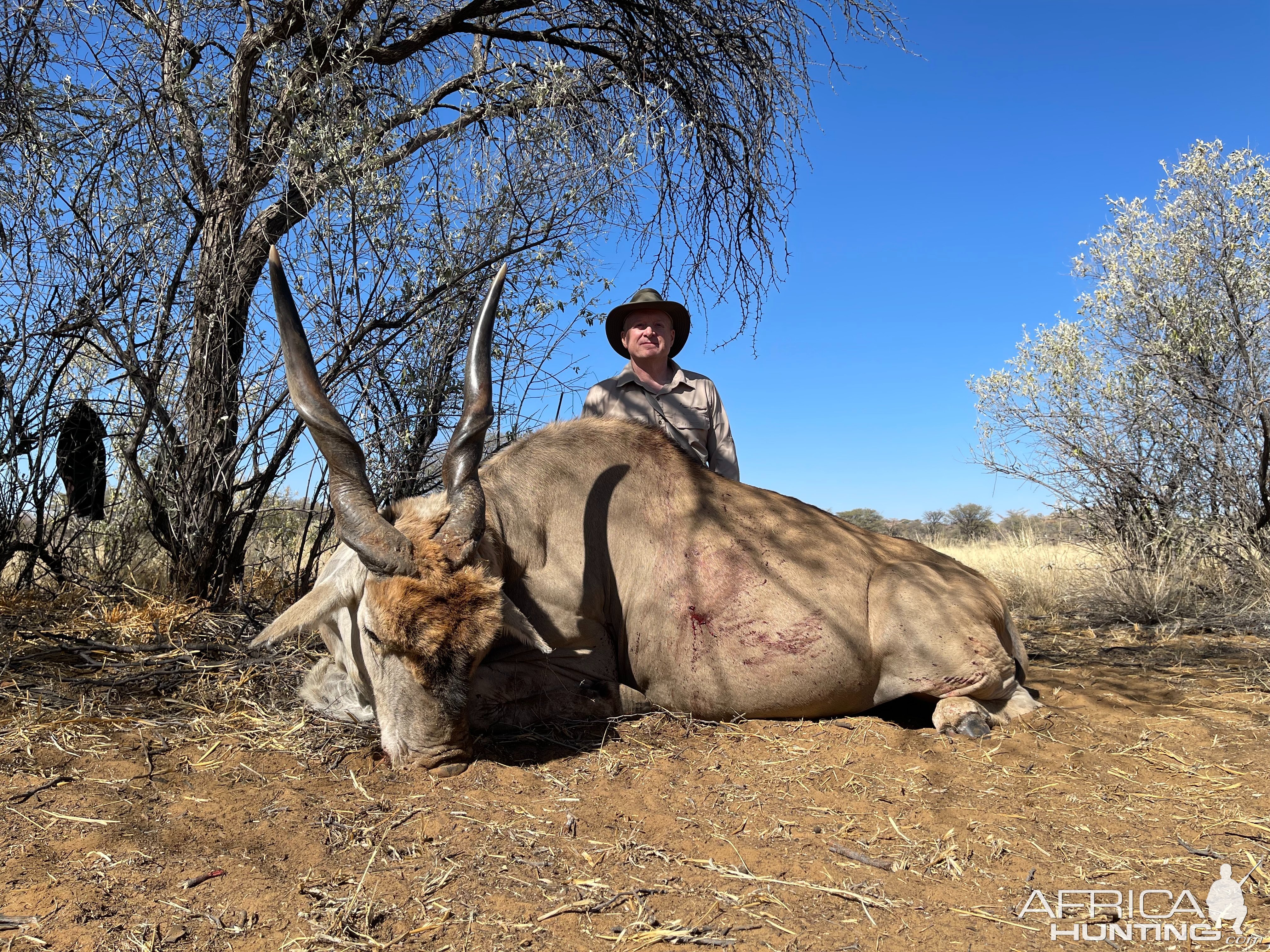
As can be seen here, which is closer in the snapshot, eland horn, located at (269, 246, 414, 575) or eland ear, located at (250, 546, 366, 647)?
eland horn, located at (269, 246, 414, 575)

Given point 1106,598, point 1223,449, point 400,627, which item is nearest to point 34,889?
point 400,627

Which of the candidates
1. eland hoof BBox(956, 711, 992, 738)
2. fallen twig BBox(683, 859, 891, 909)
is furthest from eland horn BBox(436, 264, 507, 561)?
eland hoof BBox(956, 711, 992, 738)

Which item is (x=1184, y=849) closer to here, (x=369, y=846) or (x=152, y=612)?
(x=369, y=846)

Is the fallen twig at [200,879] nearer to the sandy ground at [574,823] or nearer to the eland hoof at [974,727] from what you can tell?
the sandy ground at [574,823]

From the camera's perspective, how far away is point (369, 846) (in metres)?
2.72

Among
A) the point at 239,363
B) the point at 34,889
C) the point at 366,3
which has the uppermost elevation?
the point at 366,3

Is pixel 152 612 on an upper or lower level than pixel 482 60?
lower

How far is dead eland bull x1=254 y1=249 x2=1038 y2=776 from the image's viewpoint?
3.69 meters

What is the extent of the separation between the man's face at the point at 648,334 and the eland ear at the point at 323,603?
3.17m

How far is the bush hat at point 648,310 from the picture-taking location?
626 cm

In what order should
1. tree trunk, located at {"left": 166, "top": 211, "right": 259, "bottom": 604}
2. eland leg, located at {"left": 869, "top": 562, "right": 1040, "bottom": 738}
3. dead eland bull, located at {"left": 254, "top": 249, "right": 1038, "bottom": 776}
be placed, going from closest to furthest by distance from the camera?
dead eland bull, located at {"left": 254, "top": 249, "right": 1038, "bottom": 776}
eland leg, located at {"left": 869, "top": 562, "right": 1040, "bottom": 738}
tree trunk, located at {"left": 166, "top": 211, "right": 259, "bottom": 604}

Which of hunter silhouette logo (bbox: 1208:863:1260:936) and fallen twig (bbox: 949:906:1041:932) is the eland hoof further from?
fallen twig (bbox: 949:906:1041:932)

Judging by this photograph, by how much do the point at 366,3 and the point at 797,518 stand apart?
4.59m

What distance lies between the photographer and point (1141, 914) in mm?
2549
